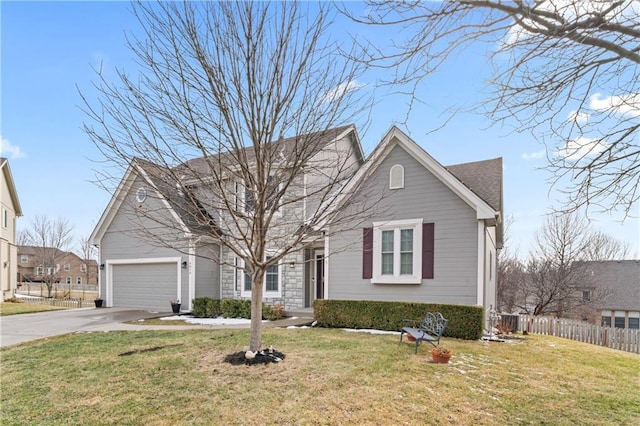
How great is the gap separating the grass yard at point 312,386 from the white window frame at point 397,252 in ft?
10.5

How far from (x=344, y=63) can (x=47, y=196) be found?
12923mm

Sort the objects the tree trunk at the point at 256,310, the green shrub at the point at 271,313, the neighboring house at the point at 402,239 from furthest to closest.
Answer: the green shrub at the point at 271,313
the neighboring house at the point at 402,239
the tree trunk at the point at 256,310

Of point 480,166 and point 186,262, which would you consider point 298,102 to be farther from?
point 186,262

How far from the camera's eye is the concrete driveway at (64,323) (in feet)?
34.9

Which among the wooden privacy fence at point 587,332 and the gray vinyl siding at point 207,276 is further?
the gray vinyl siding at point 207,276

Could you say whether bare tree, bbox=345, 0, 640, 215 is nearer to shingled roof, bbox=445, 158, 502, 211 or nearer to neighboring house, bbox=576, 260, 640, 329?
shingled roof, bbox=445, 158, 502, 211

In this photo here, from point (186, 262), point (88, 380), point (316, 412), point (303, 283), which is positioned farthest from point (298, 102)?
point (186, 262)

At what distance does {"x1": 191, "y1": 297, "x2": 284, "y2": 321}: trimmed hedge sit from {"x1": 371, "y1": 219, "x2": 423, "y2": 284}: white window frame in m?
3.79

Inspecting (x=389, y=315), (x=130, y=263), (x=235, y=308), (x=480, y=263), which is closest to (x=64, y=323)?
(x=130, y=263)

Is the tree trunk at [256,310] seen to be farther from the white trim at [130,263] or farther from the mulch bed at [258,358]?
the white trim at [130,263]

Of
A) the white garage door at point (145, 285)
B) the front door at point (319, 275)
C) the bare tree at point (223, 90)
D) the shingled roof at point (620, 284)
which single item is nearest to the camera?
the bare tree at point (223, 90)

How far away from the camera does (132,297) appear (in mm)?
17125

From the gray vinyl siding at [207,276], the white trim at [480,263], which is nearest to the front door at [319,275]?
the gray vinyl siding at [207,276]

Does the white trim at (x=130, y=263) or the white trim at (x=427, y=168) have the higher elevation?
the white trim at (x=427, y=168)
